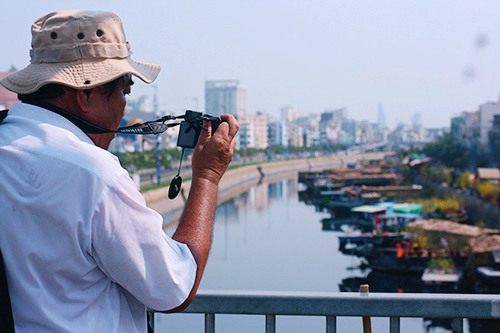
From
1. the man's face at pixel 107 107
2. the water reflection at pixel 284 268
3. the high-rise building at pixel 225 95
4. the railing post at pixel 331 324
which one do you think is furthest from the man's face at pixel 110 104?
the high-rise building at pixel 225 95

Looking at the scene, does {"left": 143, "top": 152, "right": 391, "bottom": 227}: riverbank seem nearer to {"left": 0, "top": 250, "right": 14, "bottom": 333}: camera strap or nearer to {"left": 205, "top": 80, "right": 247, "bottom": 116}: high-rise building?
{"left": 0, "top": 250, "right": 14, "bottom": 333}: camera strap

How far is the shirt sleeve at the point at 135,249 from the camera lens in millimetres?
792

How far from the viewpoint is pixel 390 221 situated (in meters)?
21.7

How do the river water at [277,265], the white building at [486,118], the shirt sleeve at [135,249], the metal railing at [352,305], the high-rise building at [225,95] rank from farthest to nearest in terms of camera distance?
the high-rise building at [225,95], the white building at [486,118], the river water at [277,265], the metal railing at [352,305], the shirt sleeve at [135,249]

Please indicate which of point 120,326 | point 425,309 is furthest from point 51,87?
point 425,309

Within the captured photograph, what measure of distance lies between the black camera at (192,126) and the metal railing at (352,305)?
387 mm

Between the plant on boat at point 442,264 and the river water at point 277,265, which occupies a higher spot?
the plant on boat at point 442,264

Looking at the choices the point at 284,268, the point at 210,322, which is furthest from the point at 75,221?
the point at 284,268

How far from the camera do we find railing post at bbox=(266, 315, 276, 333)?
4.33 feet

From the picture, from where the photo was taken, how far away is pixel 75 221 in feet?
2.60

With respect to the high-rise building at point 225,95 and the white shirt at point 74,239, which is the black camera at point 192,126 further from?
the high-rise building at point 225,95

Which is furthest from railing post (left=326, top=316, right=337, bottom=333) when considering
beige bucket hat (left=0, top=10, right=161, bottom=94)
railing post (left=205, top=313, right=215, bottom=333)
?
beige bucket hat (left=0, top=10, right=161, bottom=94)

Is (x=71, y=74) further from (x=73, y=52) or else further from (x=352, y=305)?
(x=352, y=305)

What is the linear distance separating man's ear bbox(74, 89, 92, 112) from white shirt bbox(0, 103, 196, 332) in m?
0.08
